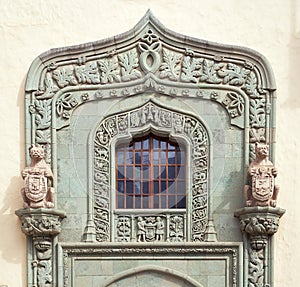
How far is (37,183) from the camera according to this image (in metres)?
17.0

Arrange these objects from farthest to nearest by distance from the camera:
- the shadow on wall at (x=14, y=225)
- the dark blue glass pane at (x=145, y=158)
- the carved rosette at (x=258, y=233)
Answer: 1. the dark blue glass pane at (x=145, y=158)
2. the shadow on wall at (x=14, y=225)
3. the carved rosette at (x=258, y=233)

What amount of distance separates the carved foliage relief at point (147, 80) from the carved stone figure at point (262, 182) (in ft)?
2.34

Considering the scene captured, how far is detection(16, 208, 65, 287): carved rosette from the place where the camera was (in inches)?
669

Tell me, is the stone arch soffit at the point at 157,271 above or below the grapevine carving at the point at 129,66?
below

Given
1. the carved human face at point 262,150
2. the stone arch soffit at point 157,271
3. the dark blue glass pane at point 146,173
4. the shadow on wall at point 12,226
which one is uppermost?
the carved human face at point 262,150

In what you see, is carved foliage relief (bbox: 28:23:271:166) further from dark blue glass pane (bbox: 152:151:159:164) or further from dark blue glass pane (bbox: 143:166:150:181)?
dark blue glass pane (bbox: 143:166:150:181)

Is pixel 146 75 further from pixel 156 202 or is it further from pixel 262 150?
pixel 262 150

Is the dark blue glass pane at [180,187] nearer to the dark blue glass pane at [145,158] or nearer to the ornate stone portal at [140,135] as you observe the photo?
the ornate stone portal at [140,135]

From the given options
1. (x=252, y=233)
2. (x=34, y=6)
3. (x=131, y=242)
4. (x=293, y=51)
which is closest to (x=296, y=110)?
(x=293, y=51)

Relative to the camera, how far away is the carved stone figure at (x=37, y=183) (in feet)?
55.8

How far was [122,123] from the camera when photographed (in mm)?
17547

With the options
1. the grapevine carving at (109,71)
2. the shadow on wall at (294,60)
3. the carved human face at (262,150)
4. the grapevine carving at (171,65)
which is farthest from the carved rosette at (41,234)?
the shadow on wall at (294,60)

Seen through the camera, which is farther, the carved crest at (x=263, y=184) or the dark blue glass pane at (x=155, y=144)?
the dark blue glass pane at (x=155, y=144)

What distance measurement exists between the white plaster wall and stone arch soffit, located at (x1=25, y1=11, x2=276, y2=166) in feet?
0.60
